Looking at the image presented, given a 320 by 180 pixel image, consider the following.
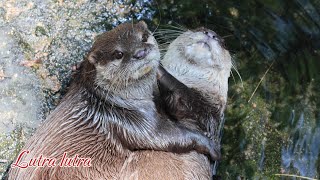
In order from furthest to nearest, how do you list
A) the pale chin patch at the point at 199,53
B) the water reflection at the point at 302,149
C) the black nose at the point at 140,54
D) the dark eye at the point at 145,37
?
the water reflection at the point at 302,149 → the pale chin patch at the point at 199,53 → the dark eye at the point at 145,37 → the black nose at the point at 140,54

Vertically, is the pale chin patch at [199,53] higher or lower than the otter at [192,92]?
higher

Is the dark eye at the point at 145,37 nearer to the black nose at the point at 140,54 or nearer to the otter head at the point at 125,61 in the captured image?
the otter head at the point at 125,61

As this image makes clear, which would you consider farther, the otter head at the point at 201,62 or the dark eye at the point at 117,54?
the otter head at the point at 201,62

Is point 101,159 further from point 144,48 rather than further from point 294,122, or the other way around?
point 294,122

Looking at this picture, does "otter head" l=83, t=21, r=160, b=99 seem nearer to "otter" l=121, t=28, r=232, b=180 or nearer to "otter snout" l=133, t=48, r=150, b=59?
"otter snout" l=133, t=48, r=150, b=59

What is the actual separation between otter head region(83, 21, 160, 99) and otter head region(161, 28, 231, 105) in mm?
396

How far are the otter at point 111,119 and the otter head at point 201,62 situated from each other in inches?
15.4

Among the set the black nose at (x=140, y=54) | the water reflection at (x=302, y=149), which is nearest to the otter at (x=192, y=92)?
the black nose at (x=140, y=54)

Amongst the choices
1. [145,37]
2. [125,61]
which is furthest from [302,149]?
[125,61]

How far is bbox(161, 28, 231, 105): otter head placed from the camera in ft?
12.7

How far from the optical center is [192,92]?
385cm

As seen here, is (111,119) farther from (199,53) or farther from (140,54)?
(199,53)

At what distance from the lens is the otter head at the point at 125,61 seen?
3.38 m

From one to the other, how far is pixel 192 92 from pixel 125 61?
664 millimetres
